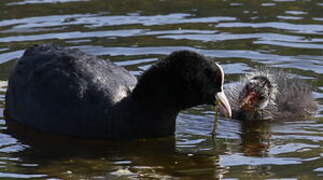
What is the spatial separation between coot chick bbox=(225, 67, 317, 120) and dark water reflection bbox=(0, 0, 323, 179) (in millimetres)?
153

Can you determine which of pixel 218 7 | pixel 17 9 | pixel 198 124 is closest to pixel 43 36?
pixel 17 9

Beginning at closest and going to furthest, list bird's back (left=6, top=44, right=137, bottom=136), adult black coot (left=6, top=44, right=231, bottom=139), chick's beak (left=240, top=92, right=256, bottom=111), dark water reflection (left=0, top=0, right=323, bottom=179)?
dark water reflection (left=0, top=0, right=323, bottom=179)
adult black coot (left=6, top=44, right=231, bottom=139)
bird's back (left=6, top=44, right=137, bottom=136)
chick's beak (left=240, top=92, right=256, bottom=111)

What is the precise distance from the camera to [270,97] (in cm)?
1003

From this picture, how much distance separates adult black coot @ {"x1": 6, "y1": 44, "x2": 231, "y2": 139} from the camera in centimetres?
856

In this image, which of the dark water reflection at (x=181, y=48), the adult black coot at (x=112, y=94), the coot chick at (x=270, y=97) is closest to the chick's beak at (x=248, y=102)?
the coot chick at (x=270, y=97)

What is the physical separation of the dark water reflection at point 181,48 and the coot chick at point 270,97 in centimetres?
15

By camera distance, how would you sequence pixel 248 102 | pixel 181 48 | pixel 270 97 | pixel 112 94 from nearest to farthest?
pixel 112 94 → pixel 248 102 → pixel 270 97 → pixel 181 48

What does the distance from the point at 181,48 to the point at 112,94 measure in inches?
115

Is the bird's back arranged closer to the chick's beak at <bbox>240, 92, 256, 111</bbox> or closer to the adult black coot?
the adult black coot

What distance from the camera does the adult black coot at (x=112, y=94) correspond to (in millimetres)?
8562

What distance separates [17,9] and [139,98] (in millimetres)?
5245

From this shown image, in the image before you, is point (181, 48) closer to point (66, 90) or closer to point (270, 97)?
point (270, 97)

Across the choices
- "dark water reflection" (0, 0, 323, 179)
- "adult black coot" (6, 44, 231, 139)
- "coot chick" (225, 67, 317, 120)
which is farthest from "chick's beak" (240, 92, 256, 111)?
"adult black coot" (6, 44, 231, 139)

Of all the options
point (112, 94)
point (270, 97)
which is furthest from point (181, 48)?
point (112, 94)
